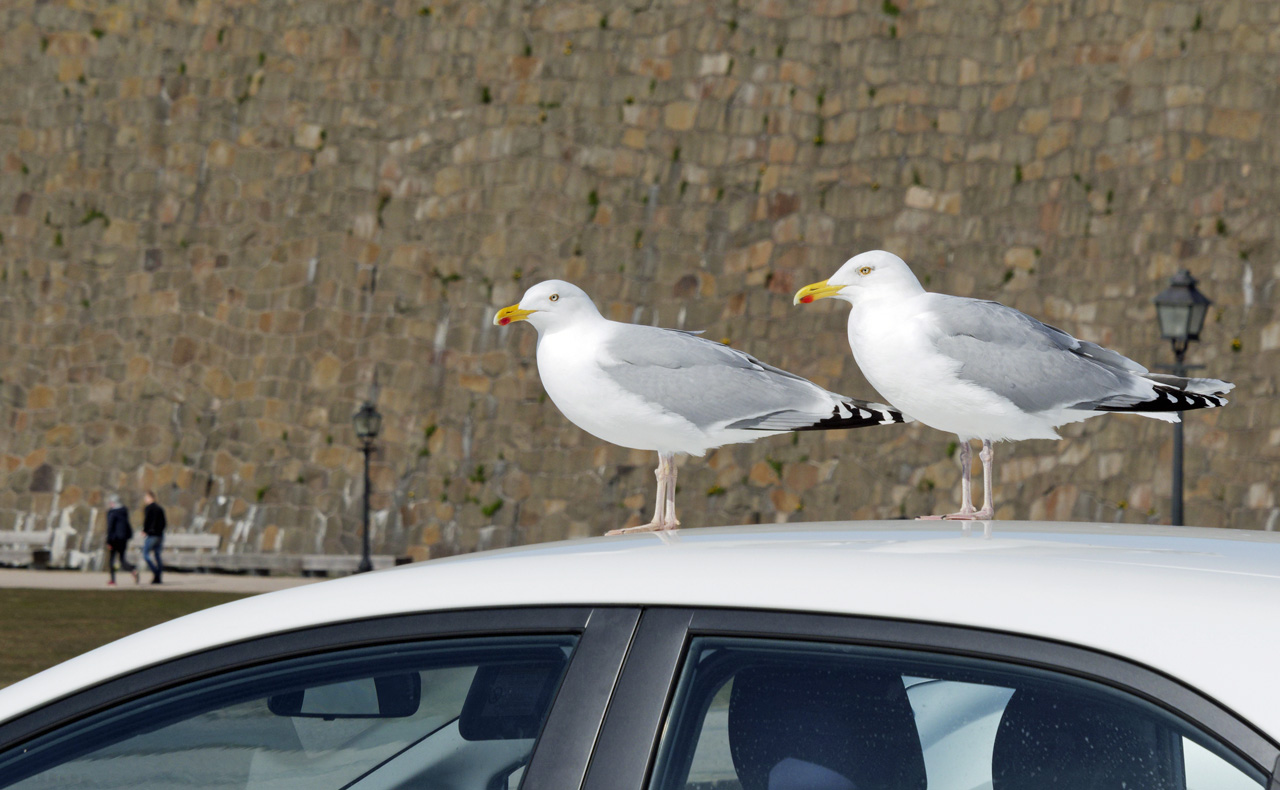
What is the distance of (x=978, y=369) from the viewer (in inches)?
87.7

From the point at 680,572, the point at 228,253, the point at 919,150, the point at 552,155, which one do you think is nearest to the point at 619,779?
the point at 680,572

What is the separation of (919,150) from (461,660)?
17.5 metres

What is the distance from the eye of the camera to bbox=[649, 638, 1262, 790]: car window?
1.32 meters

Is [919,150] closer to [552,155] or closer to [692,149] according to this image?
[692,149]

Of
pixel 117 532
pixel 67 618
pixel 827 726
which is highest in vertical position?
pixel 827 726

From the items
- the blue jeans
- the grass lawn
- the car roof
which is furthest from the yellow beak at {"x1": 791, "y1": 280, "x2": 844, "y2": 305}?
the blue jeans

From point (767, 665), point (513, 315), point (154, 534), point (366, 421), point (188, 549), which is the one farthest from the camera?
point (188, 549)

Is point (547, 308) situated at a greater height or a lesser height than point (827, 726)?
greater

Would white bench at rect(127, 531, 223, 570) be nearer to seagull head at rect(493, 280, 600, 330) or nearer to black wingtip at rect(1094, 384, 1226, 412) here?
seagull head at rect(493, 280, 600, 330)

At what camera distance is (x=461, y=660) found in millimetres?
1560

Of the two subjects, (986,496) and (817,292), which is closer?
(986,496)

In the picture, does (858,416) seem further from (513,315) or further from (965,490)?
(513,315)

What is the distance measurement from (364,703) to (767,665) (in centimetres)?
64

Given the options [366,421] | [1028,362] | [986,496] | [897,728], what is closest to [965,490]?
[986,496]
